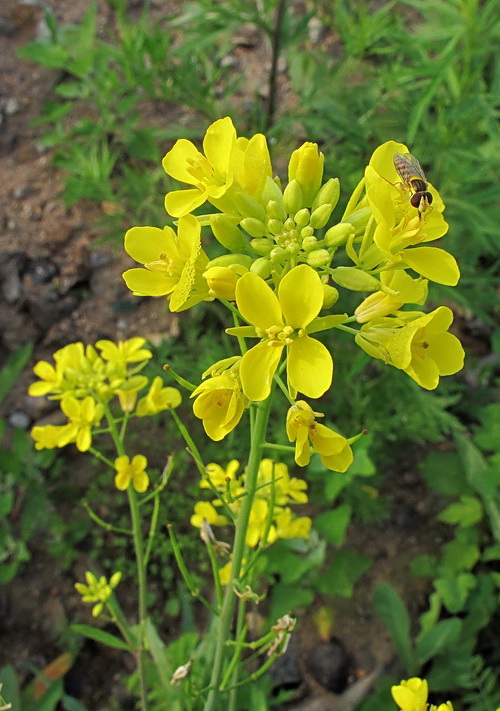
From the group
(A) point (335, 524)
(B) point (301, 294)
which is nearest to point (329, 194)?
(B) point (301, 294)

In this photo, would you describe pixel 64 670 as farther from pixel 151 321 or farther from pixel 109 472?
pixel 151 321

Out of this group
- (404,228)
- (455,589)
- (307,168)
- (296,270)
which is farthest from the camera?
(455,589)

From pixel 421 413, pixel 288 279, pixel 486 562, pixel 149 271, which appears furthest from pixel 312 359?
pixel 486 562

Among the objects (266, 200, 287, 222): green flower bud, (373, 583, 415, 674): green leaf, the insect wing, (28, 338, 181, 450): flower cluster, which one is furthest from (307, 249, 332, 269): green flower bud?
(373, 583, 415, 674): green leaf

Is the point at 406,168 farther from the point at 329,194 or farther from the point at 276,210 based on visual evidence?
the point at 276,210

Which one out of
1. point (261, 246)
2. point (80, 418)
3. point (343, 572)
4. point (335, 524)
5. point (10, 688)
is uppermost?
point (261, 246)

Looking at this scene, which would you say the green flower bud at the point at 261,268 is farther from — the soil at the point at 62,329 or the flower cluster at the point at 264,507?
the soil at the point at 62,329
